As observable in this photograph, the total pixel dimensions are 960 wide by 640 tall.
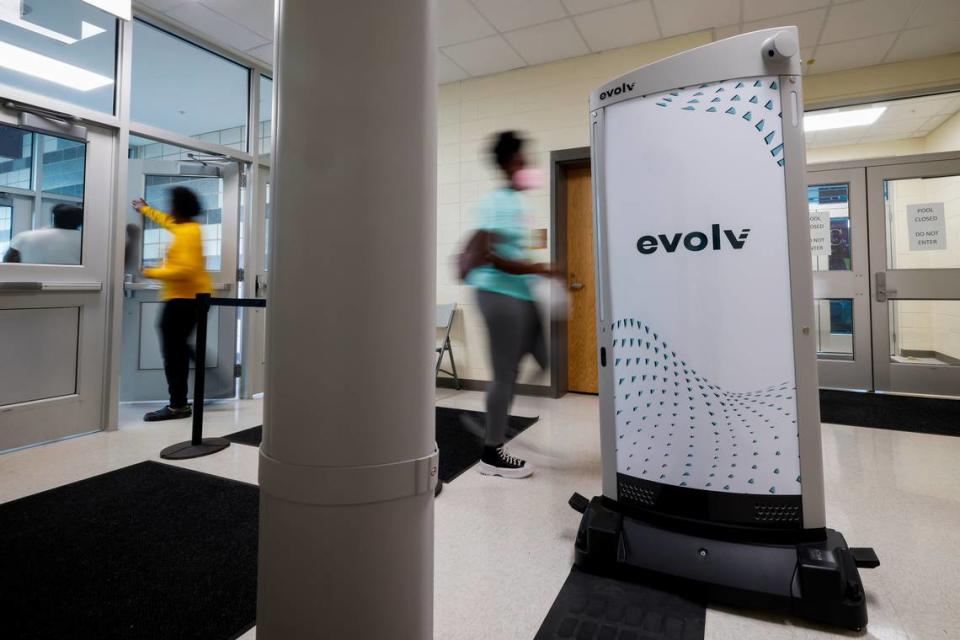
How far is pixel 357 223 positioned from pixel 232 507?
1.81 metres

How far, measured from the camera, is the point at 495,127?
4.43 meters

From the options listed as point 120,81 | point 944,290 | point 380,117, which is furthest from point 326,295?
point 944,290

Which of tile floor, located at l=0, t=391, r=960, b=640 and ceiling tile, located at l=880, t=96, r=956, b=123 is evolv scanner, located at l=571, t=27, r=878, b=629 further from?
ceiling tile, located at l=880, t=96, r=956, b=123

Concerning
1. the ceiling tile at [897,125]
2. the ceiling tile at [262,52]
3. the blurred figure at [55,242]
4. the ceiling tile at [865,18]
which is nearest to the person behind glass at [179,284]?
the blurred figure at [55,242]

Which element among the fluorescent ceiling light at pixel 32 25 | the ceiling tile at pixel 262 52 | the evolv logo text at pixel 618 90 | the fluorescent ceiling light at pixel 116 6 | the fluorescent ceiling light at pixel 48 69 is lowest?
the evolv logo text at pixel 618 90

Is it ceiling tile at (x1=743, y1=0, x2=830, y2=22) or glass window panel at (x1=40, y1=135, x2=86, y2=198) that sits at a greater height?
ceiling tile at (x1=743, y1=0, x2=830, y2=22)

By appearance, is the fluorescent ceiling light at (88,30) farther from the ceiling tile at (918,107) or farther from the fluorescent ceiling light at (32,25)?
the ceiling tile at (918,107)

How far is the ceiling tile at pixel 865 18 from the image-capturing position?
134 inches

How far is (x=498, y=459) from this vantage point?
234 cm

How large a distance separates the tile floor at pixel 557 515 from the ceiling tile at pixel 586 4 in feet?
9.62

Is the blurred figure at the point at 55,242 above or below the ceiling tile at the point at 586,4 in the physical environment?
below

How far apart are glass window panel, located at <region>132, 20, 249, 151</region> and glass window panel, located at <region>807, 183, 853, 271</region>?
16.9 ft

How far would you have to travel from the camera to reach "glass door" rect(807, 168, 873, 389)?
14.1 feet

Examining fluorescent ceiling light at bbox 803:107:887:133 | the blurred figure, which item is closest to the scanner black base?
the blurred figure
